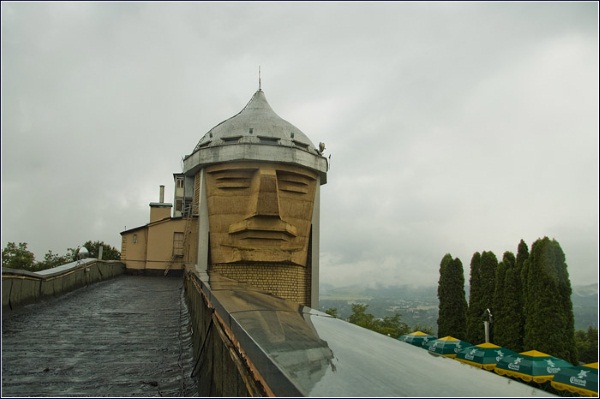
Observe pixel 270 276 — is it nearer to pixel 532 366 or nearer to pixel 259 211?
pixel 259 211

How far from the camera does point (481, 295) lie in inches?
845

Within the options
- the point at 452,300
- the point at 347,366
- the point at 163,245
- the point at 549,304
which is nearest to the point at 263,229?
the point at 163,245

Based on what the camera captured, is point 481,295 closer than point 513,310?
No

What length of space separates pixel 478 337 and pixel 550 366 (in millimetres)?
8305

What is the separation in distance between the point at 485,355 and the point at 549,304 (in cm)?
321

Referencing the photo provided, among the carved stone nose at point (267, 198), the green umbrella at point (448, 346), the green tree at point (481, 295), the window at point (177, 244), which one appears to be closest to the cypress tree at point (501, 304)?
the green tree at point (481, 295)

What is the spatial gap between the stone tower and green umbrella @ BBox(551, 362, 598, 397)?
36.7 ft

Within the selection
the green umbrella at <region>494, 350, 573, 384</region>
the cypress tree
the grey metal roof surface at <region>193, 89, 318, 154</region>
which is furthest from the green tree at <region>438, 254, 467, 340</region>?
the green umbrella at <region>494, 350, 573, 384</region>

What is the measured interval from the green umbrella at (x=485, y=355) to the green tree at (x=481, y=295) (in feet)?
16.4

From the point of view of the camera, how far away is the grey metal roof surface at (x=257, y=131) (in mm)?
21344

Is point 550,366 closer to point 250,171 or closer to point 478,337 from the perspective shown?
point 478,337

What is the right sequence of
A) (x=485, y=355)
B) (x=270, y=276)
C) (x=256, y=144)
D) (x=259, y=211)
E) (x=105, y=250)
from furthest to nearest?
(x=105, y=250) < (x=270, y=276) < (x=256, y=144) < (x=259, y=211) < (x=485, y=355)

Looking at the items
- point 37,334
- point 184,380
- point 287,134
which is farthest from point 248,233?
point 184,380

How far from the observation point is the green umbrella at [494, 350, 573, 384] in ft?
41.2
